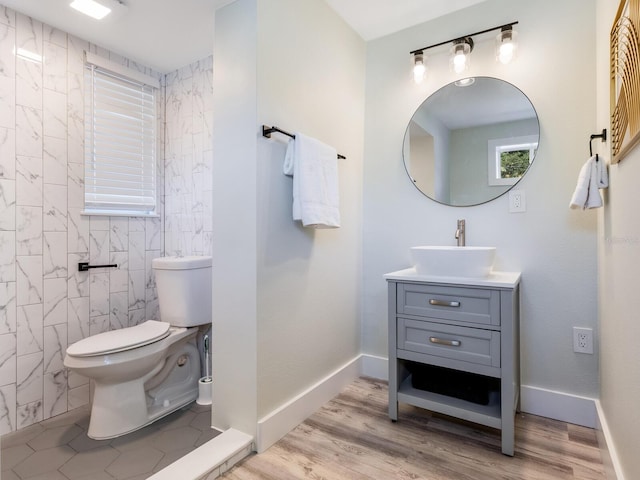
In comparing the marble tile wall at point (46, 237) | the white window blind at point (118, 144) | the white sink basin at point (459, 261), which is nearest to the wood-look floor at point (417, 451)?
the white sink basin at point (459, 261)

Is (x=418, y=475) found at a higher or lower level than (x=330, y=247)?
lower

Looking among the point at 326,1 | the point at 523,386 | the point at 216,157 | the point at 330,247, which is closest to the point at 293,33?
the point at 326,1

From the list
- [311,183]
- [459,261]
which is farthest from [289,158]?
[459,261]

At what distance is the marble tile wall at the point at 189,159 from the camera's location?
2.40m

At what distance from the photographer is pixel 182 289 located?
2.10 m

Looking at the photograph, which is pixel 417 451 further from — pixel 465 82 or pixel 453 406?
pixel 465 82

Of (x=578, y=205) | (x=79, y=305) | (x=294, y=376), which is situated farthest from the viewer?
(x=79, y=305)

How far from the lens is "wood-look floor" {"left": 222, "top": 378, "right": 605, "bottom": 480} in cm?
142

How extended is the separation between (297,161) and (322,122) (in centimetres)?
45

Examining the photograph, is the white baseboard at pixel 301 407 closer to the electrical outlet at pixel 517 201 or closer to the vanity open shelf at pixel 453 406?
the vanity open shelf at pixel 453 406

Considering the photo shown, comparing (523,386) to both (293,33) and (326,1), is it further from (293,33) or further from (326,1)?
(326,1)

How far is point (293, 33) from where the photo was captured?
1764mm

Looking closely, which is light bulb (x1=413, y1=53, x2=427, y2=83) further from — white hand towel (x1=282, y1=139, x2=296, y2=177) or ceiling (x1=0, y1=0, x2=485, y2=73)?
white hand towel (x1=282, y1=139, x2=296, y2=177)

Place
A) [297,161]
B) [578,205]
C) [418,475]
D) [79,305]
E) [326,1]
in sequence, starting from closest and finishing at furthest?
[418,475] < [578,205] < [297,161] < [326,1] < [79,305]
